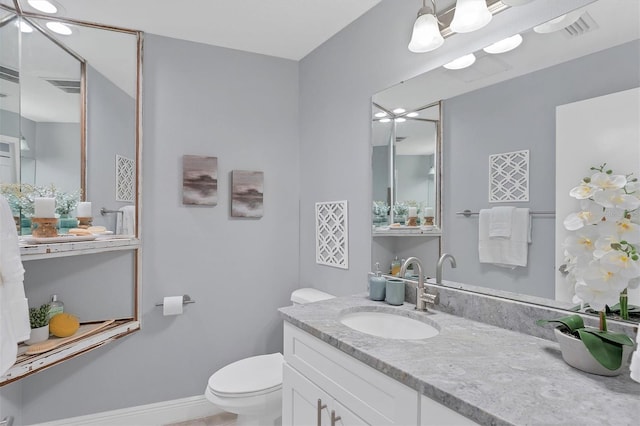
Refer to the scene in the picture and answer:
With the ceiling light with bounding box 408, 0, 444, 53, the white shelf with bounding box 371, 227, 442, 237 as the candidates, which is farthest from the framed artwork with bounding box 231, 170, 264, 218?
the ceiling light with bounding box 408, 0, 444, 53

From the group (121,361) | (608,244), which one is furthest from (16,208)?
(608,244)

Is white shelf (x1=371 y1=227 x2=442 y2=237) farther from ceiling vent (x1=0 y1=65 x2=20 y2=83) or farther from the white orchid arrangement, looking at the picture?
ceiling vent (x1=0 y1=65 x2=20 y2=83)

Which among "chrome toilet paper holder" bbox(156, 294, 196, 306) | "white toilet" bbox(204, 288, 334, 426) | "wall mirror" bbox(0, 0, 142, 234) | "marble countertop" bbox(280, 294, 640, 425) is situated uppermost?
"wall mirror" bbox(0, 0, 142, 234)

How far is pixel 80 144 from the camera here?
6.64ft

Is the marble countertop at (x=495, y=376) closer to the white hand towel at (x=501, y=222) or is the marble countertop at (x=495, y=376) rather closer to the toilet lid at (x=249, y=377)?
the white hand towel at (x=501, y=222)

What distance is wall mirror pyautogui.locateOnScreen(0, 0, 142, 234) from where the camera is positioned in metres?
1.80

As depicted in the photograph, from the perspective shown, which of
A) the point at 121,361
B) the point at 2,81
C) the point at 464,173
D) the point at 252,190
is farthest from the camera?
the point at 252,190

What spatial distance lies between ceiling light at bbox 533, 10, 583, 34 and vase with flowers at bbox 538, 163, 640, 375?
487mm

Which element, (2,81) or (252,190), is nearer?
(2,81)

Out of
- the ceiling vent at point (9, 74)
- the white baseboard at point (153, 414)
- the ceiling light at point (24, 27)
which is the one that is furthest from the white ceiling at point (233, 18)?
the white baseboard at point (153, 414)

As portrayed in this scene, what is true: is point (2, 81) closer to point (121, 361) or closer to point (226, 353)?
point (121, 361)

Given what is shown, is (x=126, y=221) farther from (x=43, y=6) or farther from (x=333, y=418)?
(x=333, y=418)

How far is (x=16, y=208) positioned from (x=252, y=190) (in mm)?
1285

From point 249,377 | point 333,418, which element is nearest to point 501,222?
point 333,418
